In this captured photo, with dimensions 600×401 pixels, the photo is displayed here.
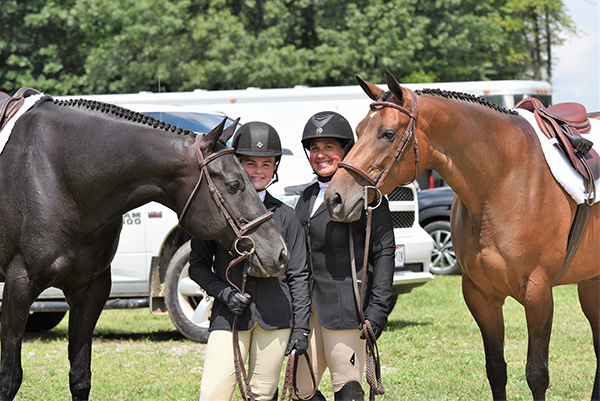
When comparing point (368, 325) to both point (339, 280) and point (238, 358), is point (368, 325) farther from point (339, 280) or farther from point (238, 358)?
point (238, 358)

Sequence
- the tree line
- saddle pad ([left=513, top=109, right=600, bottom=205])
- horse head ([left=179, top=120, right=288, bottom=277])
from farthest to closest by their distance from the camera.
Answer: the tree line, saddle pad ([left=513, top=109, right=600, bottom=205]), horse head ([left=179, top=120, right=288, bottom=277])

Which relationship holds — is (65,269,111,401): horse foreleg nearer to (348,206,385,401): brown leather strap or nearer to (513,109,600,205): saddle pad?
(348,206,385,401): brown leather strap

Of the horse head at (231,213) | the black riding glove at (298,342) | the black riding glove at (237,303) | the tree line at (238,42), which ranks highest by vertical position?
the tree line at (238,42)

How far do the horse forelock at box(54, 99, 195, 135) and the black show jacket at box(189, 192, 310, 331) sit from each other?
2.17 feet

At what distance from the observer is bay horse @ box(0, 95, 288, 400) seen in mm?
3418

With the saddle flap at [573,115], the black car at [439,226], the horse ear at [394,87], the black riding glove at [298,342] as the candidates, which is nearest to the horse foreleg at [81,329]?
the black riding glove at [298,342]

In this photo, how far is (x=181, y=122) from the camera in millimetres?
7344

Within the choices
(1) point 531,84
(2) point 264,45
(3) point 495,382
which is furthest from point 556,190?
(2) point 264,45

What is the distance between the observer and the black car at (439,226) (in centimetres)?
1181

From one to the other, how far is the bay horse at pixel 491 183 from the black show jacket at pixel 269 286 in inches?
21.7

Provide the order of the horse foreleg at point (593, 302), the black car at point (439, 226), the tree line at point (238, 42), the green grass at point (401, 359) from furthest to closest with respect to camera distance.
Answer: the tree line at point (238, 42) < the black car at point (439, 226) < the green grass at point (401, 359) < the horse foreleg at point (593, 302)

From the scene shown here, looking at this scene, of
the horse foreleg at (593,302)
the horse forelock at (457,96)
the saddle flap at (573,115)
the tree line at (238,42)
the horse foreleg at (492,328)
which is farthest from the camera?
the tree line at (238,42)

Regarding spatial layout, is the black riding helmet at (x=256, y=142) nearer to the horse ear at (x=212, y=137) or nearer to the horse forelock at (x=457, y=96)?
the horse ear at (x=212, y=137)

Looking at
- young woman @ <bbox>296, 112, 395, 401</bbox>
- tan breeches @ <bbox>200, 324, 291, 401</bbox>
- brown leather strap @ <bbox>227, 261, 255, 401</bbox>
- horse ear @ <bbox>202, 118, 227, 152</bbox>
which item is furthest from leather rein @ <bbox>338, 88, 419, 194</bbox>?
tan breeches @ <bbox>200, 324, 291, 401</bbox>
